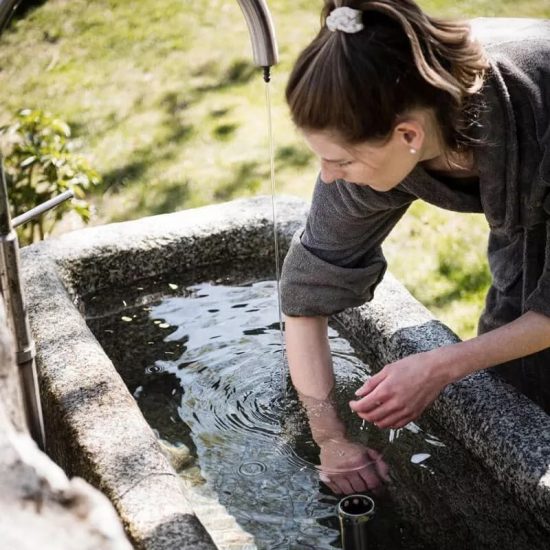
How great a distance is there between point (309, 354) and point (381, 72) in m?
0.73

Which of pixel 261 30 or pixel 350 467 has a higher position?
pixel 261 30

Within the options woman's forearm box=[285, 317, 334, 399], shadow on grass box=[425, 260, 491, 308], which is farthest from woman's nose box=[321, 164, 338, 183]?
shadow on grass box=[425, 260, 491, 308]

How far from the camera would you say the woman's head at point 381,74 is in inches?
63.8

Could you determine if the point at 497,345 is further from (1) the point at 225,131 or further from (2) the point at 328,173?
(1) the point at 225,131

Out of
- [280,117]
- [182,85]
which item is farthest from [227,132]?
[182,85]

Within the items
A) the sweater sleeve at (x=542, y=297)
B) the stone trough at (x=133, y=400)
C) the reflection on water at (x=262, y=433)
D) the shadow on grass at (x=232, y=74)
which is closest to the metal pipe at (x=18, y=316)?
the stone trough at (x=133, y=400)

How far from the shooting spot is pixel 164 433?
7.34 feet

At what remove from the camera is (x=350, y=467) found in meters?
2.03

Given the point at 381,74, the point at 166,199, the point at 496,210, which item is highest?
the point at 381,74

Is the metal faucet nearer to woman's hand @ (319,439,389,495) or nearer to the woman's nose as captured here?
the woman's nose

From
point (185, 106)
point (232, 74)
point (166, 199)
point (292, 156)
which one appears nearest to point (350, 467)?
point (166, 199)

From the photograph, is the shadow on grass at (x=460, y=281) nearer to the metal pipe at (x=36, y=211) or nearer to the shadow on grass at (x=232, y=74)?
the metal pipe at (x=36, y=211)

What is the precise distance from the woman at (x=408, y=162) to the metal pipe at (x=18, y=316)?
514mm

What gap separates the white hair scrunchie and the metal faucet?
11 cm
